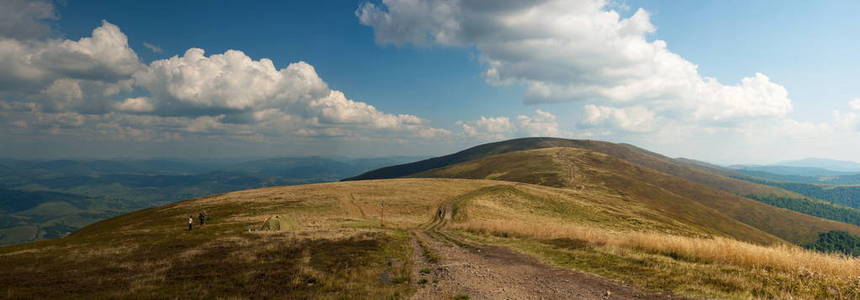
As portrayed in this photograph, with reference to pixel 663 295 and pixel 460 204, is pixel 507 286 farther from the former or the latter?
pixel 460 204

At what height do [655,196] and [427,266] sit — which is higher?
[427,266]

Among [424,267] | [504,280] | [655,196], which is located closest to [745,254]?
[504,280]

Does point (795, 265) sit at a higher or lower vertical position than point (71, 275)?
higher

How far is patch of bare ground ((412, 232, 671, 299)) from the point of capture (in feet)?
48.2

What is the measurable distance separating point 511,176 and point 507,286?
143953 mm

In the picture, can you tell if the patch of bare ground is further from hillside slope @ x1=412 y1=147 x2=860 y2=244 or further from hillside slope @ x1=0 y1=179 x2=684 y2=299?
hillside slope @ x1=412 y1=147 x2=860 y2=244

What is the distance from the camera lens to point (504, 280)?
17.4 meters

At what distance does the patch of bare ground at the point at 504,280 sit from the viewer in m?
14.7

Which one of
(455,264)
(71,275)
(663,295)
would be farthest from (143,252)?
(663,295)

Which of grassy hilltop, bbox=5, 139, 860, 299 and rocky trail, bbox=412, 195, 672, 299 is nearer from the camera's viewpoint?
rocky trail, bbox=412, 195, 672, 299

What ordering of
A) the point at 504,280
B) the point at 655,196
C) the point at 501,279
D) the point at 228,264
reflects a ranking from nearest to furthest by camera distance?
the point at 504,280, the point at 501,279, the point at 228,264, the point at 655,196

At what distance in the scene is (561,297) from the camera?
14.4m

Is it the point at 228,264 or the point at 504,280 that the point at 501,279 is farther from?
the point at 228,264

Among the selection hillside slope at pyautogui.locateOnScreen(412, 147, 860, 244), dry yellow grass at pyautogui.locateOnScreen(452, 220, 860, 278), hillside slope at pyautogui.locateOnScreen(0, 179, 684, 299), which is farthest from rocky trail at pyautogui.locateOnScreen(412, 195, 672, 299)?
hillside slope at pyautogui.locateOnScreen(412, 147, 860, 244)
